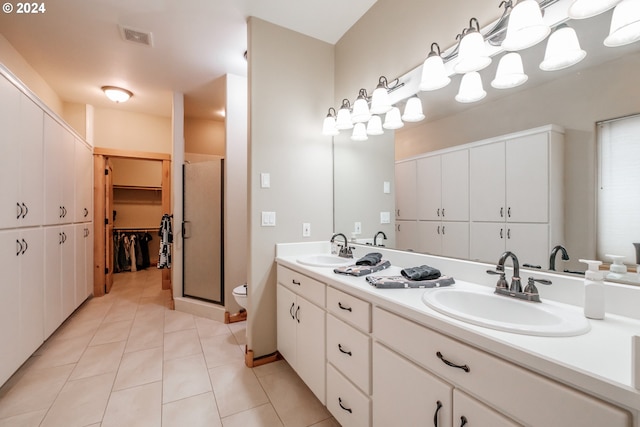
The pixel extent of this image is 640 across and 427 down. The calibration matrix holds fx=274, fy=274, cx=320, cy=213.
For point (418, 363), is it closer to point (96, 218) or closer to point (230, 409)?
point (230, 409)

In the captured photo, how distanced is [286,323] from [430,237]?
1.22 m

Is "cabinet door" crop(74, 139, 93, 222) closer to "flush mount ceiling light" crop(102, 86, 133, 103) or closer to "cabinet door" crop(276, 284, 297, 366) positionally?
"flush mount ceiling light" crop(102, 86, 133, 103)

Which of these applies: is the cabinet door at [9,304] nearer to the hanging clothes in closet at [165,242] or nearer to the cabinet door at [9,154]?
the cabinet door at [9,154]

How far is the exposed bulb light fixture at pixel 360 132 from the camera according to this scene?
89.0 inches

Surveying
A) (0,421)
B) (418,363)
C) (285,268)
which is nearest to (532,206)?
(418,363)

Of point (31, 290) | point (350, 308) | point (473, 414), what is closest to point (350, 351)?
point (350, 308)

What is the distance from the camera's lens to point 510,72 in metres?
1.26

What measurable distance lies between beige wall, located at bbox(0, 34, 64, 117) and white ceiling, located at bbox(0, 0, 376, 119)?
6cm

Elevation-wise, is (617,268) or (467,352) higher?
(617,268)

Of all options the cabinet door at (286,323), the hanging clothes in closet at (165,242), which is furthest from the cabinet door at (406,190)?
the hanging clothes in closet at (165,242)

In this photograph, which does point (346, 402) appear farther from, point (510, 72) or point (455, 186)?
point (510, 72)

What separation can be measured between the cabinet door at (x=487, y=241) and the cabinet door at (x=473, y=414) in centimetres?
71

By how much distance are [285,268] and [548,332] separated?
160 centimetres

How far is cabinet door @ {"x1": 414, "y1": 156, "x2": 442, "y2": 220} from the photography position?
5.35ft
